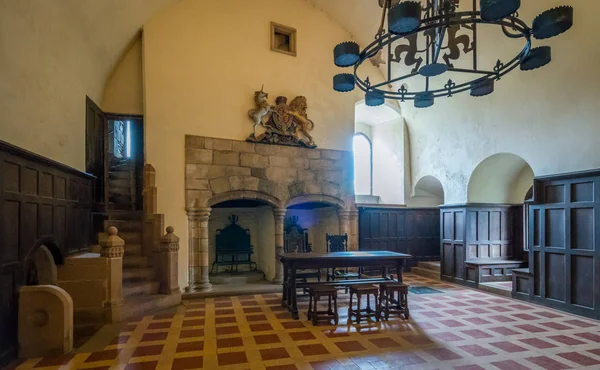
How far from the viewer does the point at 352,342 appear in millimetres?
3805

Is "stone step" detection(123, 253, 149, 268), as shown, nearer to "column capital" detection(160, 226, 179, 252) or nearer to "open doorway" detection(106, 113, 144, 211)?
"column capital" detection(160, 226, 179, 252)

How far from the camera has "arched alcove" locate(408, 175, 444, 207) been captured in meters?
8.79

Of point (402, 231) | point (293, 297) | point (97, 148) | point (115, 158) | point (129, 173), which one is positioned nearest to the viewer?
point (293, 297)

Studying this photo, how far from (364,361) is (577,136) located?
171 inches

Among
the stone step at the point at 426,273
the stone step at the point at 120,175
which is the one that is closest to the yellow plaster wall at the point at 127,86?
the stone step at the point at 120,175

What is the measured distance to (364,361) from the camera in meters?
3.30

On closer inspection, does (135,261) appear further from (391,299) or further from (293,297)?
(391,299)

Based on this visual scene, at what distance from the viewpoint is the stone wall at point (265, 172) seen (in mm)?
6355

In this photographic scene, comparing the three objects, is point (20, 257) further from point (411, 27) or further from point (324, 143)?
point (324, 143)

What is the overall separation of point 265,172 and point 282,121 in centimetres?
106

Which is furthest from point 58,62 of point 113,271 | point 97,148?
point 113,271

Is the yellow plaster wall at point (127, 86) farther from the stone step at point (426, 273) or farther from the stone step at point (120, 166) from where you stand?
the stone step at point (426, 273)

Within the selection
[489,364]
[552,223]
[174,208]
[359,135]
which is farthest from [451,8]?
[359,135]

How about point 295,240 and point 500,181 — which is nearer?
point 500,181
